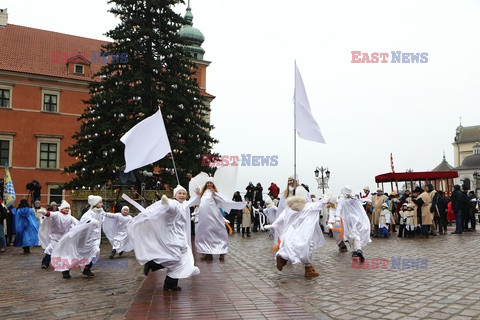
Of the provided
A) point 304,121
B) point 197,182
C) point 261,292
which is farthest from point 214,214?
point 261,292

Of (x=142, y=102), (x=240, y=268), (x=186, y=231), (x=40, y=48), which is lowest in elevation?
(x=240, y=268)

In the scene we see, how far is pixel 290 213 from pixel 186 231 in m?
2.15

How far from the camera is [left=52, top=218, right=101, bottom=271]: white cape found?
31.8ft

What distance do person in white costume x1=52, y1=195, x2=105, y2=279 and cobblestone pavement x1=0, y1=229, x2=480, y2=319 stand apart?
27 centimetres

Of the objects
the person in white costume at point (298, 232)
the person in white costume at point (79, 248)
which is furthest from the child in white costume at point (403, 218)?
the person in white costume at point (79, 248)

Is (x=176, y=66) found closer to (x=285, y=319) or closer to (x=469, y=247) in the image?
(x=469, y=247)

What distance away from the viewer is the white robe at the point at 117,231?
45.5 feet

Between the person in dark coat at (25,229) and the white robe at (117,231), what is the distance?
3.14m

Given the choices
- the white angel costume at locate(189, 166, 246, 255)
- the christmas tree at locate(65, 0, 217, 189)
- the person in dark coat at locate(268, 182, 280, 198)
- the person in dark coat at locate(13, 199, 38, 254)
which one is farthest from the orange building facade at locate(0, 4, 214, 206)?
the white angel costume at locate(189, 166, 246, 255)

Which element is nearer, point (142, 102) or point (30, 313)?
point (30, 313)

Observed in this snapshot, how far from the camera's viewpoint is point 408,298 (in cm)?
668

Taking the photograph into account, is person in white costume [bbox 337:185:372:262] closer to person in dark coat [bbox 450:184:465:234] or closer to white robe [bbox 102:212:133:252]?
white robe [bbox 102:212:133:252]

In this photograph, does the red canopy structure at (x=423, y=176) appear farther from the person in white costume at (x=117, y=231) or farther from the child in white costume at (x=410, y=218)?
the person in white costume at (x=117, y=231)

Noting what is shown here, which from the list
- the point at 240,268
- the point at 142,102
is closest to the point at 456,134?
the point at 142,102
